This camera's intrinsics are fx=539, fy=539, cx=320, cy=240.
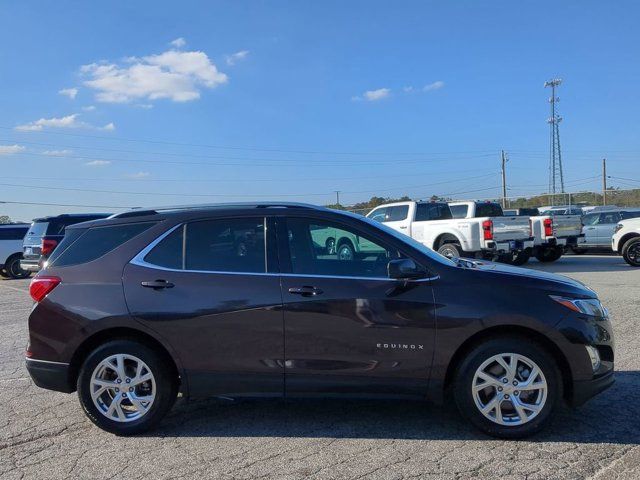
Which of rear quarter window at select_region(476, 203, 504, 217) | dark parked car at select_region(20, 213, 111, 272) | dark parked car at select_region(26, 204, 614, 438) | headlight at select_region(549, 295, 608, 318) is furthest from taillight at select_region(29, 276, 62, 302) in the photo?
rear quarter window at select_region(476, 203, 504, 217)

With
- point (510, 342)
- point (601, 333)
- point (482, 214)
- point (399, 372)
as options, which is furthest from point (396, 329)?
Answer: point (482, 214)

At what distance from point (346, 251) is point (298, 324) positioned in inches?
30.0

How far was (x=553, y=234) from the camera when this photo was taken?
52.9 feet

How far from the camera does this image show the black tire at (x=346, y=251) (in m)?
4.37

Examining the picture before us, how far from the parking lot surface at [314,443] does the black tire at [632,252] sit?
11648 millimetres

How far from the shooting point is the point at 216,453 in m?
3.87

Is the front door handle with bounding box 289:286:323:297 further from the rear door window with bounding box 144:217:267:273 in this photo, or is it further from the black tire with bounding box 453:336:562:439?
the black tire with bounding box 453:336:562:439

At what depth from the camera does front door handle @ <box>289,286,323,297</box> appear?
13.3 ft

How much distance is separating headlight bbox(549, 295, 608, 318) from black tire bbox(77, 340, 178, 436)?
306 centimetres

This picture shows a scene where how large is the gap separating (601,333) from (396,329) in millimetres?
1561

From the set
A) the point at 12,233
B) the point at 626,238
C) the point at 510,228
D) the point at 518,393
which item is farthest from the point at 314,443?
the point at 12,233

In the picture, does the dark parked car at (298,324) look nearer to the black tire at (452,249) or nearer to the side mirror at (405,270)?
the side mirror at (405,270)

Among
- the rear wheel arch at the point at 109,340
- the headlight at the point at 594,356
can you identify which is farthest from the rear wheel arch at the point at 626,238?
the rear wheel arch at the point at 109,340

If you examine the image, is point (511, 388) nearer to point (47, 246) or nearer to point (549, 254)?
point (47, 246)
